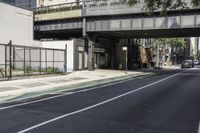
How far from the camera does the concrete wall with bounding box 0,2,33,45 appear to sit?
Result: 43.9m

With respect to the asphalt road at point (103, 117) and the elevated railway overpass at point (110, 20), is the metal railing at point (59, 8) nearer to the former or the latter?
the elevated railway overpass at point (110, 20)

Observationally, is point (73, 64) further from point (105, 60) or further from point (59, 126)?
point (59, 126)

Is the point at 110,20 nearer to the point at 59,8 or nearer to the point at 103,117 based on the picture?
the point at 59,8

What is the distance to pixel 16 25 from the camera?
46125mm

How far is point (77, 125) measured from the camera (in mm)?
9781

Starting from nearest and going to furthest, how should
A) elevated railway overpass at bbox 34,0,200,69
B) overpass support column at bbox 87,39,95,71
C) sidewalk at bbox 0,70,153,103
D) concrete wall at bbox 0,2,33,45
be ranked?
sidewalk at bbox 0,70,153,103 → elevated railway overpass at bbox 34,0,200,69 → concrete wall at bbox 0,2,33,45 → overpass support column at bbox 87,39,95,71

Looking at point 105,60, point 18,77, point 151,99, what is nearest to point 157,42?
point 105,60

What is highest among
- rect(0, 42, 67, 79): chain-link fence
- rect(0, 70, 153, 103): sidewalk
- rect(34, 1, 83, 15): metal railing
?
rect(34, 1, 83, 15): metal railing

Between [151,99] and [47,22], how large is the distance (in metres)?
38.9

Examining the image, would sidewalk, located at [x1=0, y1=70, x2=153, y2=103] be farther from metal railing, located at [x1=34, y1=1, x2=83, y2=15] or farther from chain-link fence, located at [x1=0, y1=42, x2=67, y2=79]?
metal railing, located at [x1=34, y1=1, x2=83, y2=15]

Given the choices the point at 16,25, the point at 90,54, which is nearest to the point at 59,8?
the point at 16,25

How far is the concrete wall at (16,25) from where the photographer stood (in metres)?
43.9

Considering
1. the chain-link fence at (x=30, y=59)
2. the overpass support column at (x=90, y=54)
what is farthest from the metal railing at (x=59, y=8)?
the chain-link fence at (x=30, y=59)

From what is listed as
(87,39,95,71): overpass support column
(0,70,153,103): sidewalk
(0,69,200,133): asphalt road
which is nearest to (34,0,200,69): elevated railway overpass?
(87,39,95,71): overpass support column
